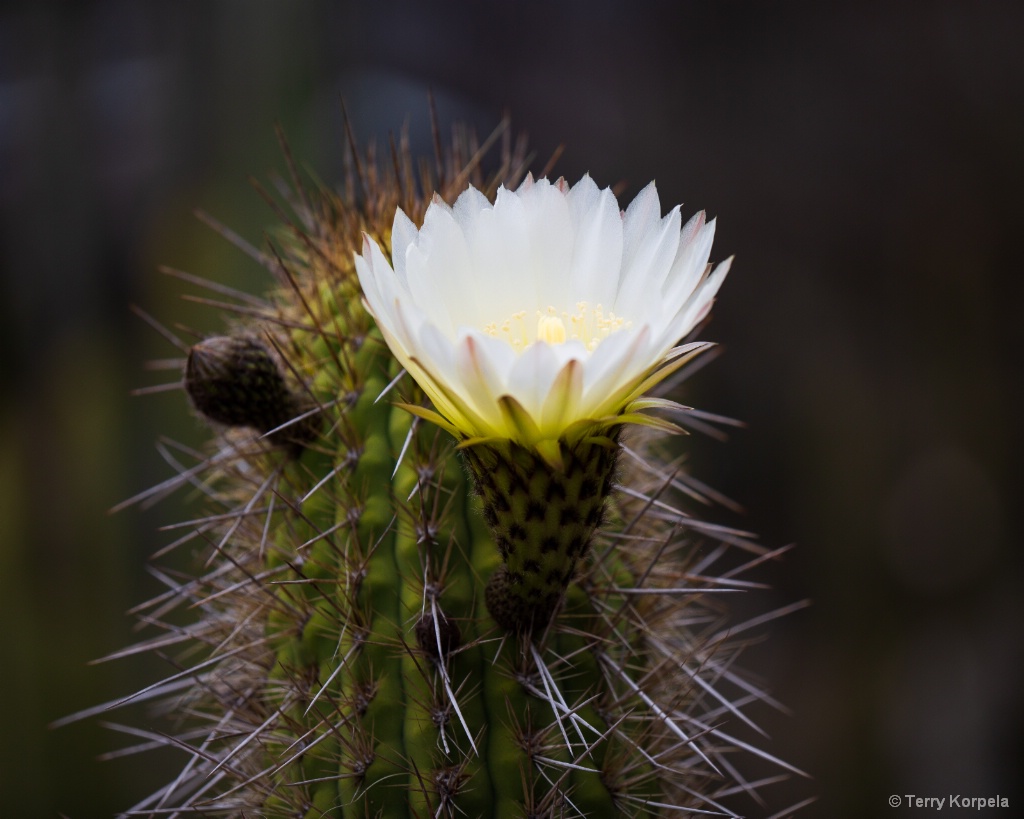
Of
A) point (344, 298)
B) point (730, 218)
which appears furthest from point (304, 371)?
point (730, 218)

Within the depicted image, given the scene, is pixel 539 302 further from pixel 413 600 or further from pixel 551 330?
pixel 413 600

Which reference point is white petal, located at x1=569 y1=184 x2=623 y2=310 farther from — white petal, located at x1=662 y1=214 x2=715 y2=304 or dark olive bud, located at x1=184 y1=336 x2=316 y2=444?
dark olive bud, located at x1=184 y1=336 x2=316 y2=444

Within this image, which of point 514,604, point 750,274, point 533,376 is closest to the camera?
point 533,376

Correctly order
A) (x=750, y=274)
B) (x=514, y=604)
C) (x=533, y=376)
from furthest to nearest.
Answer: (x=750, y=274)
(x=514, y=604)
(x=533, y=376)

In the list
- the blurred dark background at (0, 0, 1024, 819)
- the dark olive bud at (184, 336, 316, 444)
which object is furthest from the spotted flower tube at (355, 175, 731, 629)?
the blurred dark background at (0, 0, 1024, 819)

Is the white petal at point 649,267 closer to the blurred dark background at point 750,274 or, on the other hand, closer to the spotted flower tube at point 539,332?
the spotted flower tube at point 539,332

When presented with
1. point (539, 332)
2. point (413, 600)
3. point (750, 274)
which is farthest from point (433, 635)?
point (750, 274)

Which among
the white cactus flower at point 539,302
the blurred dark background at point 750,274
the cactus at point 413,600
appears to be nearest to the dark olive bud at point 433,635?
the cactus at point 413,600
